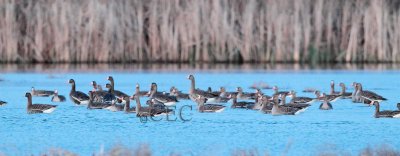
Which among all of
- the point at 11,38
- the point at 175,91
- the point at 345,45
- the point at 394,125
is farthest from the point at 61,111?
the point at 345,45

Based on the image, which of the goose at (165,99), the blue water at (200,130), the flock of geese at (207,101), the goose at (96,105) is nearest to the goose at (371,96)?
the flock of geese at (207,101)

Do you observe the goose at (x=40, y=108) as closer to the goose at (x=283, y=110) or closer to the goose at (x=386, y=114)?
the goose at (x=283, y=110)

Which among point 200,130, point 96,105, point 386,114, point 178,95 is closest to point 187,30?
point 178,95

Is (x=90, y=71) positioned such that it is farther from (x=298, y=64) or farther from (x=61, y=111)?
(x=61, y=111)

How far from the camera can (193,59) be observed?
32594 mm

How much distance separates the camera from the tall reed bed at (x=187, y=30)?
103 ft

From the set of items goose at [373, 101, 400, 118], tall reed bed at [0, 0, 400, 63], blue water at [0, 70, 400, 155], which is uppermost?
tall reed bed at [0, 0, 400, 63]

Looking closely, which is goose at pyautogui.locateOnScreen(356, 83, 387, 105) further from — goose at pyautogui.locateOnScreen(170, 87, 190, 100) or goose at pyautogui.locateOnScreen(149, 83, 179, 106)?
goose at pyautogui.locateOnScreen(149, 83, 179, 106)

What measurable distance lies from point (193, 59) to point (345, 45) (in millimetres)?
A: 4584

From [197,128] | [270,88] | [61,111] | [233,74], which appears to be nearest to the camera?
[197,128]

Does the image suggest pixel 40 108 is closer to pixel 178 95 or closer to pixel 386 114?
pixel 178 95

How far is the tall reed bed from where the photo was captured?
31312 millimetres

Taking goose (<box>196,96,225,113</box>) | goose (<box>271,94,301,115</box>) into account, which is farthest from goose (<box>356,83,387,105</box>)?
goose (<box>196,96,225,113</box>)

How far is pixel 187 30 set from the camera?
31.6m
